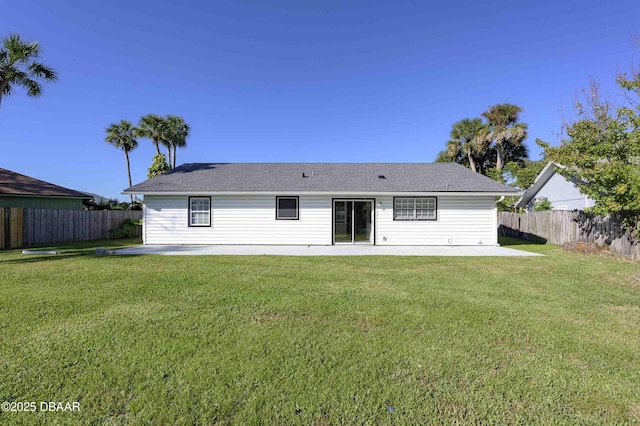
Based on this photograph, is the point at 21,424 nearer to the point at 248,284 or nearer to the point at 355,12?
the point at 248,284

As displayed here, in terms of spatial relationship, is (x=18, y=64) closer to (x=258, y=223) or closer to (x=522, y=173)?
(x=258, y=223)

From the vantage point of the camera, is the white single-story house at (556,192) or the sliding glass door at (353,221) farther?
the white single-story house at (556,192)

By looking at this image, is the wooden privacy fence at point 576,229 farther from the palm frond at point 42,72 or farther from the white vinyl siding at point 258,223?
the palm frond at point 42,72

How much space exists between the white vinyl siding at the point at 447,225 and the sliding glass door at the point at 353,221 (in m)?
0.73

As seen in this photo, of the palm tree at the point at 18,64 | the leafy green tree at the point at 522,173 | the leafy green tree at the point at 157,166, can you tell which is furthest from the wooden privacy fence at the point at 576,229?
the leafy green tree at the point at 157,166

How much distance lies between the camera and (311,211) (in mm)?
13250

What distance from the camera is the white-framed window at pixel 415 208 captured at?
516 inches

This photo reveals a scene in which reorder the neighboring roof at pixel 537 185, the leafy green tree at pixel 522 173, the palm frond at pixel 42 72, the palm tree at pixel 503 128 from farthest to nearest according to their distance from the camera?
the palm tree at pixel 503 128, the leafy green tree at pixel 522 173, the neighboring roof at pixel 537 185, the palm frond at pixel 42 72

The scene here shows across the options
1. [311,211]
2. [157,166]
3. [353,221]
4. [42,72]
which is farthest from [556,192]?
[157,166]

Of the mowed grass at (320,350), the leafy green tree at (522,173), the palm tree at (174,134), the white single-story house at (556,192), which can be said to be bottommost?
the mowed grass at (320,350)

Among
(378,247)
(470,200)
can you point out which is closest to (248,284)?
(378,247)

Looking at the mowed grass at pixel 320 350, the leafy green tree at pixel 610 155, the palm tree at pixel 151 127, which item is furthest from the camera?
the palm tree at pixel 151 127

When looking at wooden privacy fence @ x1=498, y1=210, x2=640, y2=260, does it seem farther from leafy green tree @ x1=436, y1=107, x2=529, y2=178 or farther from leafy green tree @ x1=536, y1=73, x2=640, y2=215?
leafy green tree @ x1=436, y1=107, x2=529, y2=178

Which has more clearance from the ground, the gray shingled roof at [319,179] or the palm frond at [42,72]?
the palm frond at [42,72]
